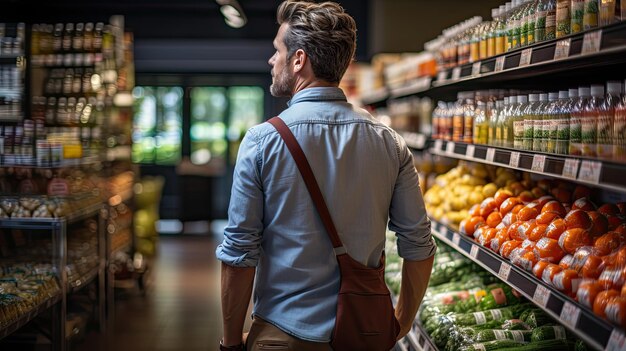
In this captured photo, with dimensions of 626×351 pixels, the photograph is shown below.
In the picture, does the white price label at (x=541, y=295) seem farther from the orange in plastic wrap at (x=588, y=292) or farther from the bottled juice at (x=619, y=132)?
the bottled juice at (x=619, y=132)

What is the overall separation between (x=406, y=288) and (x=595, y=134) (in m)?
0.78

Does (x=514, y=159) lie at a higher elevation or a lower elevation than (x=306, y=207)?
higher

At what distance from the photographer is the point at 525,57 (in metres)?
2.64

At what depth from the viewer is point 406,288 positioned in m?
2.41

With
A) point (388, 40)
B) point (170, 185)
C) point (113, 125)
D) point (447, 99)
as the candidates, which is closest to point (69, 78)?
point (113, 125)

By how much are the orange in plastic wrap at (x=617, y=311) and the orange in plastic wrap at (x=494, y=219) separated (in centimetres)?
134

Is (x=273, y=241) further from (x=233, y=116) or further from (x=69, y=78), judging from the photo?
(x=233, y=116)

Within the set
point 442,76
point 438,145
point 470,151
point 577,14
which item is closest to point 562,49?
point 577,14

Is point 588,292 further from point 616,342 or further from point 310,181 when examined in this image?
point 310,181

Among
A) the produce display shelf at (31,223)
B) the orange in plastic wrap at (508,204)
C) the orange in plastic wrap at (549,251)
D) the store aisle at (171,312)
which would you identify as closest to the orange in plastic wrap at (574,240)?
the orange in plastic wrap at (549,251)

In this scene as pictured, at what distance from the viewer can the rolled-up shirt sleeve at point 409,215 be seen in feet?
7.45

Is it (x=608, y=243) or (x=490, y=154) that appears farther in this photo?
(x=490, y=154)

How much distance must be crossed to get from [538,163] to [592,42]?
55cm

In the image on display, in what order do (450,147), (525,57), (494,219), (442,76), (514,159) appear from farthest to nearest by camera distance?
(442,76) < (450,147) < (494,219) < (514,159) < (525,57)
